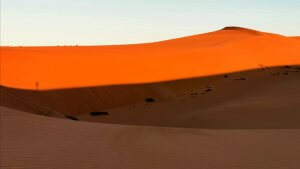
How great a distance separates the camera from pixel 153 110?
19.2 m

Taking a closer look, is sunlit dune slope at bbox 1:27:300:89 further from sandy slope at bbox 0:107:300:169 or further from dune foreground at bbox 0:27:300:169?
sandy slope at bbox 0:107:300:169

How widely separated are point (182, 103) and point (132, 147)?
497 inches

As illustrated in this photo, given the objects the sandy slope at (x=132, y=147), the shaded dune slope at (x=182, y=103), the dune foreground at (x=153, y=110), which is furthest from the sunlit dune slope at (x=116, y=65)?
the sandy slope at (x=132, y=147)

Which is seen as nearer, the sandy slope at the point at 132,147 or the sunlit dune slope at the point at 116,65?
the sandy slope at the point at 132,147

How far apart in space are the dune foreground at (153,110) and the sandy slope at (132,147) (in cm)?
2

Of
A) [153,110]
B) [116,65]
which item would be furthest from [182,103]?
[116,65]

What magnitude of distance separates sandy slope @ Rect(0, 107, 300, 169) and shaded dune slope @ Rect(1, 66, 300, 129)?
450 cm

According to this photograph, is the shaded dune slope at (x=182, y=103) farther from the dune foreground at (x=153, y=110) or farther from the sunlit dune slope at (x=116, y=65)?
the sunlit dune slope at (x=116, y=65)

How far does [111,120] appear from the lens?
17.1 m

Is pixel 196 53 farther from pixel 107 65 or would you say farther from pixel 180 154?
pixel 180 154

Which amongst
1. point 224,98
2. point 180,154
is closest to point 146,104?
point 224,98

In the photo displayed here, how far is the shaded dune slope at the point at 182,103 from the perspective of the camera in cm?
1580

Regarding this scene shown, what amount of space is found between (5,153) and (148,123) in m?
9.32

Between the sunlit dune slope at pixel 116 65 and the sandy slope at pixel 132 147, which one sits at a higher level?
the sunlit dune slope at pixel 116 65
